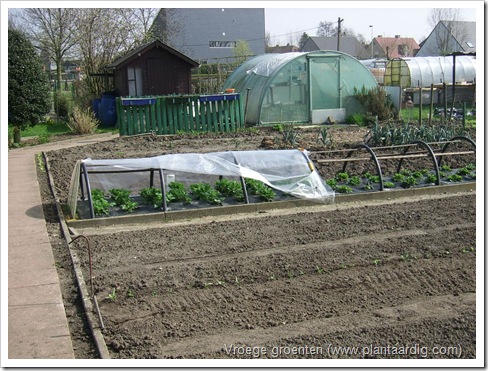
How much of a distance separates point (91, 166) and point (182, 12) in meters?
29.9

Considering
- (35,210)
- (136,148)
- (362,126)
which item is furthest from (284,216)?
(362,126)

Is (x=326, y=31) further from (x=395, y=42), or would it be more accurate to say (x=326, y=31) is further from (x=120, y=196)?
(x=120, y=196)

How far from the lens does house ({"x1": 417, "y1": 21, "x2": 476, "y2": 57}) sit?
4641 centimetres

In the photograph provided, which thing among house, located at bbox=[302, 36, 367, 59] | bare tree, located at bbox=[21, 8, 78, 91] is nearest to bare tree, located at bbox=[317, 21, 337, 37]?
house, located at bbox=[302, 36, 367, 59]

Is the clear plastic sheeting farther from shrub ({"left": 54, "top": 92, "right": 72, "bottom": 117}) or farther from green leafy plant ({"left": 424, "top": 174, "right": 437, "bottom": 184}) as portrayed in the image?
shrub ({"left": 54, "top": 92, "right": 72, "bottom": 117})

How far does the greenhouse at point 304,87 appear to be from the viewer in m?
21.4

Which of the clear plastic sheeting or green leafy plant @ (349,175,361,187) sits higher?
the clear plastic sheeting

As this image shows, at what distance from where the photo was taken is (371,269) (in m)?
6.74

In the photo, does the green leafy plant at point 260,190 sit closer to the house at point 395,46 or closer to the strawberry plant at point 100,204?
the strawberry plant at point 100,204

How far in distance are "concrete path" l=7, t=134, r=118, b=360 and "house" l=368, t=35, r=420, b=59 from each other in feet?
188

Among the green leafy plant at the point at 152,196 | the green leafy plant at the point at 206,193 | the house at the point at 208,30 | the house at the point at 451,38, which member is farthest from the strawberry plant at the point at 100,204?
the house at the point at 451,38

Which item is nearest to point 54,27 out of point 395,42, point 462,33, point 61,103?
point 61,103

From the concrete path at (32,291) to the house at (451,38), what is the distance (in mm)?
41799

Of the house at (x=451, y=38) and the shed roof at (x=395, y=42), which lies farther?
the shed roof at (x=395, y=42)
